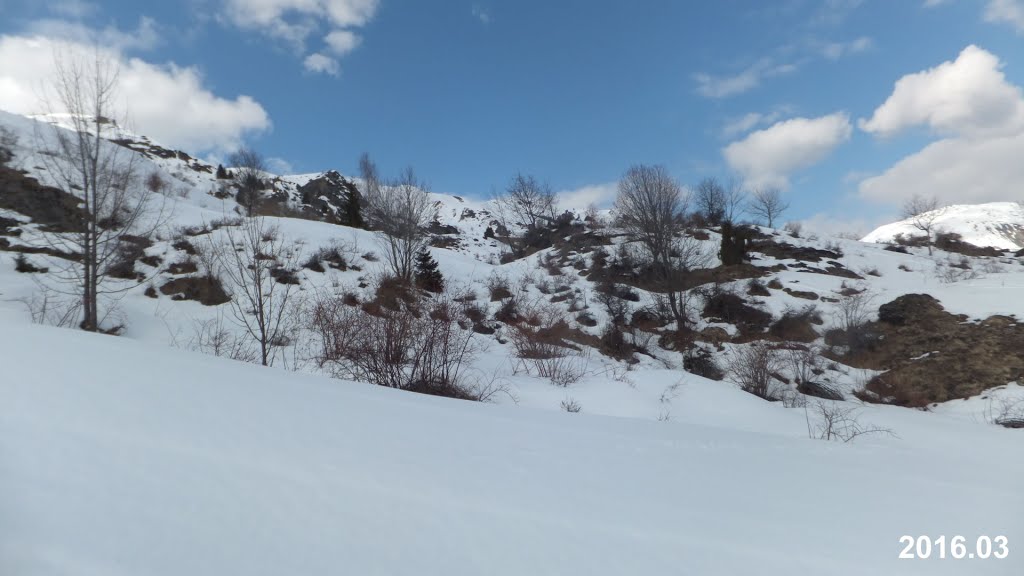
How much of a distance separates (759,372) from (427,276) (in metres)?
12.7

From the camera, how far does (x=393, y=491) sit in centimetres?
174

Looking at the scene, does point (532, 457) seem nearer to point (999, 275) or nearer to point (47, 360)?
point (47, 360)

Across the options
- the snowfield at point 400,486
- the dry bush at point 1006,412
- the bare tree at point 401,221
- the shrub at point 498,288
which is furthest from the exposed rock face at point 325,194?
the dry bush at point 1006,412

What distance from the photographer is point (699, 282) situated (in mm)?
20172

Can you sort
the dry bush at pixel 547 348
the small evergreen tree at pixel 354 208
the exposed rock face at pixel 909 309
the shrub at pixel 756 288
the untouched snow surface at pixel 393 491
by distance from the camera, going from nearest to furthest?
1. the untouched snow surface at pixel 393 491
2. the dry bush at pixel 547 348
3. the exposed rock face at pixel 909 309
4. the shrub at pixel 756 288
5. the small evergreen tree at pixel 354 208

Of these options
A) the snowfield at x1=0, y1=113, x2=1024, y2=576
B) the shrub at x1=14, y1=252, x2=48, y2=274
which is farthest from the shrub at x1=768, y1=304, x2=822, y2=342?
the shrub at x1=14, y1=252, x2=48, y2=274

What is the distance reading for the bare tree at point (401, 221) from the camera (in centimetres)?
1759

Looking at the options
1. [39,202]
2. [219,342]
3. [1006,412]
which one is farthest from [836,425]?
[39,202]

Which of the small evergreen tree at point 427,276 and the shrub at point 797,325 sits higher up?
the small evergreen tree at point 427,276

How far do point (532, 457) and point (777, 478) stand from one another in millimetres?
1572

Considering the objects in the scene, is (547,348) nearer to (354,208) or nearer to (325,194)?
(354,208)

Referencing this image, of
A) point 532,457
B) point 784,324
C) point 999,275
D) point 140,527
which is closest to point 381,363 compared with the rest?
point 532,457
